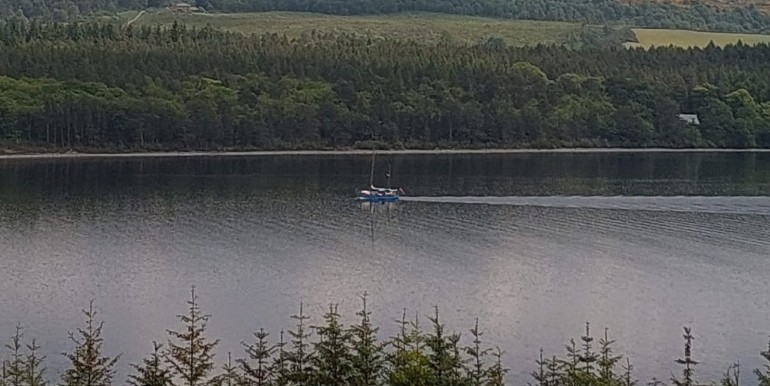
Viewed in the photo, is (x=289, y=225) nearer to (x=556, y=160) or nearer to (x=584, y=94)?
(x=556, y=160)

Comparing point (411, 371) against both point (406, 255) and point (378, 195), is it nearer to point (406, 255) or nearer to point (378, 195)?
point (406, 255)

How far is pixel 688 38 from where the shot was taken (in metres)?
137

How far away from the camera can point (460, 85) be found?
9994 centimetres

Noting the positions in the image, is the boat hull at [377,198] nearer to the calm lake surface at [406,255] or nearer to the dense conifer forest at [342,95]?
the calm lake surface at [406,255]

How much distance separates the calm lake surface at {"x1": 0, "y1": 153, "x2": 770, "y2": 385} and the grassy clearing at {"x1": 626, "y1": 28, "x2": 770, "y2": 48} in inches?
2389

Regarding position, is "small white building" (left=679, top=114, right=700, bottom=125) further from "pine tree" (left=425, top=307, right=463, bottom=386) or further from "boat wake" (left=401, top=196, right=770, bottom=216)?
"pine tree" (left=425, top=307, right=463, bottom=386)

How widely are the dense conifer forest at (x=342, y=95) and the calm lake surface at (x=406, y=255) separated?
12.2 m

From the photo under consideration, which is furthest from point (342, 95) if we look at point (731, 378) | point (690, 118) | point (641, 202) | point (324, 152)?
point (731, 378)

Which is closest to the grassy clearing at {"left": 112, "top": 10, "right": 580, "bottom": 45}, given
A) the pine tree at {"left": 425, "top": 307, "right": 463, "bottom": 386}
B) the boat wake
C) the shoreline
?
the shoreline

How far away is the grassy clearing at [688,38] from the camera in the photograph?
134 m

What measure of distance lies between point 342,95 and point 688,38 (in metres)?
55.2

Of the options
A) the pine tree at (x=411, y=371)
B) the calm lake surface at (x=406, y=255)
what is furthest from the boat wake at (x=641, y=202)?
the pine tree at (x=411, y=371)

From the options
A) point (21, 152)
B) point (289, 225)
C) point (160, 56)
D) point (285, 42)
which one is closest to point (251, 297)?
point (289, 225)

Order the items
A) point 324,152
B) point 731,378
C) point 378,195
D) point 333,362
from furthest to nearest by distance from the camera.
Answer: point 324,152
point 378,195
point 731,378
point 333,362
